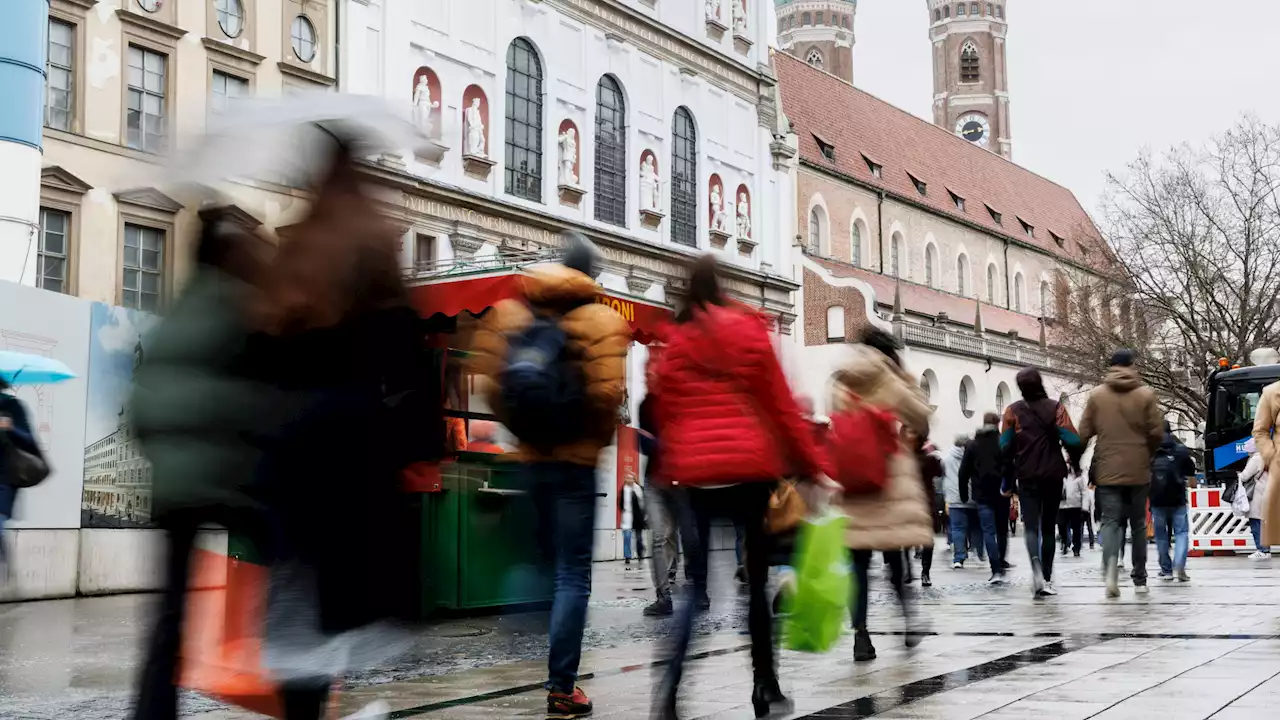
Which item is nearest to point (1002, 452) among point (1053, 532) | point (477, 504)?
point (1053, 532)

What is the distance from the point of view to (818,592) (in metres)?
6.79

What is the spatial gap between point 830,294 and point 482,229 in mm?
20559

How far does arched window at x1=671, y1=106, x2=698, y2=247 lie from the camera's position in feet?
116

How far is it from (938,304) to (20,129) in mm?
46199

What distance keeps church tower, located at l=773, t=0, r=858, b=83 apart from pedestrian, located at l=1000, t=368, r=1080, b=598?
88.7m

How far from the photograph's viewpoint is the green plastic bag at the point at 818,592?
22.0ft

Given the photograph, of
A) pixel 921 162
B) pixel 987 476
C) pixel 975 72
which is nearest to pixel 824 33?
pixel 975 72

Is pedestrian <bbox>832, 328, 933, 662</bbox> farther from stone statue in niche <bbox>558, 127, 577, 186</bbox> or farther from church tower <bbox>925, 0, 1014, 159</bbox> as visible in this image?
church tower <bbox>925, 0, 1014, 159</bbox>

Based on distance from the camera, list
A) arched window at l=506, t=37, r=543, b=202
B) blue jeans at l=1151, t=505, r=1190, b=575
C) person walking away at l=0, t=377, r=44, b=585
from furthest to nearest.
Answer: arched window at l=506, t=37, r=543, b=202 < blue jeans at l=1151, t=505, r=1190, b=575 < person walking away at l=0, t=377, r=44, b=585

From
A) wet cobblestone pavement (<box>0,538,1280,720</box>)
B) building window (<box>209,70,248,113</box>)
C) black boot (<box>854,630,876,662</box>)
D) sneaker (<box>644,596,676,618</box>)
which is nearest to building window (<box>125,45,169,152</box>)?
building window (<box>209,70,248,113</box>)

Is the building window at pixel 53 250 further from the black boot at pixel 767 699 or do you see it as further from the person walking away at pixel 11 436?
the black boot at pixel 767 699

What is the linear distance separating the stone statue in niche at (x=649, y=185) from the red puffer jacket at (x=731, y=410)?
91.7 feet

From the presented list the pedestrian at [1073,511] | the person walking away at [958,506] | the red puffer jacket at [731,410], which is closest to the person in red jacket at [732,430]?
the red puffer jacket at [731,410]

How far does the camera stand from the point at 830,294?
47.2 meters
